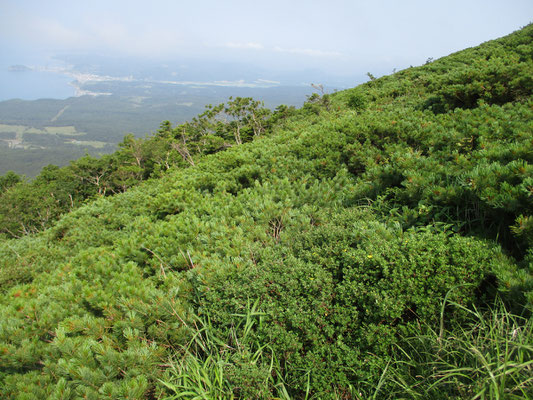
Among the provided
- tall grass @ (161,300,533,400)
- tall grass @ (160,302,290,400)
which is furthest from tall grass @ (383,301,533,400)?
tall grass @ (160,302,290,400)

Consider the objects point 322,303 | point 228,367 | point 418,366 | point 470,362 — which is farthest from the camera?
point 322,303

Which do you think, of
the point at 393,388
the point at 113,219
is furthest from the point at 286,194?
the point at 113,219

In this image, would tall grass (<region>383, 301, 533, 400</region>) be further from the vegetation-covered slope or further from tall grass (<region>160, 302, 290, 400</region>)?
tall grass (<region>160, 302, 290, 400</region>)

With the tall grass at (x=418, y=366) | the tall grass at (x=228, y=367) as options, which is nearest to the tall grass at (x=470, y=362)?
the tall grass at (x=418, y=366)

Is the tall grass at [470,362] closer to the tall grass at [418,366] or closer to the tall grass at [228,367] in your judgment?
the tall grass at [418,366]

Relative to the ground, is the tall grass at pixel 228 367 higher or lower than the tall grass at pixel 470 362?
lower

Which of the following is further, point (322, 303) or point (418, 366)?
point (322, 303)

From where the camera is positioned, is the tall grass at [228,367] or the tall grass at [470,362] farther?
the tall grass at [228,367]

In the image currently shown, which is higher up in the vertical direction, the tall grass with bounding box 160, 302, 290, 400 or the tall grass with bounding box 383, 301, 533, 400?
the tall grass with bounding box 383, 301, 533, 400

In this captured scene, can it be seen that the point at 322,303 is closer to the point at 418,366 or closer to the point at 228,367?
the point at 418,366

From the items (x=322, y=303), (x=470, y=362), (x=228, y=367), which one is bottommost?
Result: (x=228, y=367)

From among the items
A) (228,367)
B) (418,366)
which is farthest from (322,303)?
(228,367)

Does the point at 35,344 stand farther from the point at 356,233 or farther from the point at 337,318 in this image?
the point at 356,233

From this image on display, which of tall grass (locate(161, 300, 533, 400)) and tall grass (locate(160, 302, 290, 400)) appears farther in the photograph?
tall grass (locate(160, 302, 290, 400))
